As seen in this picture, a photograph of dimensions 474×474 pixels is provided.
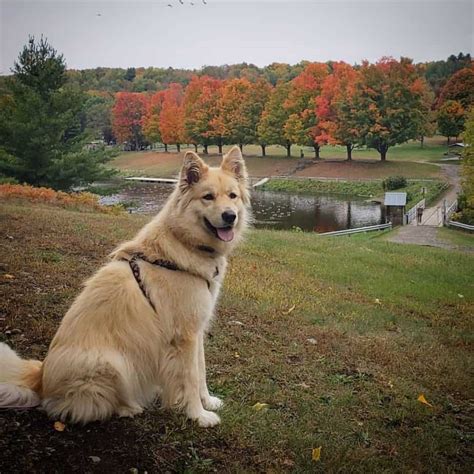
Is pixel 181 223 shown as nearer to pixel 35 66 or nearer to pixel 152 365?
pixel 152 365

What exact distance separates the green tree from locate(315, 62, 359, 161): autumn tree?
2237cm

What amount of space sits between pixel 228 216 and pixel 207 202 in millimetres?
187

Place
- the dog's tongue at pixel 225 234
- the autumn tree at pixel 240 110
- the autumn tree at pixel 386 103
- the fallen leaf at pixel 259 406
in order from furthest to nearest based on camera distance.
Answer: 1. the autumn tree at pixel 240 110
2. the autumn tree at pixel 386 103
3. the fallen leaf at pixel 259 406
4. the dog's tongue at pixel 225 234

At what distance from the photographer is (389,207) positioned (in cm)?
2114

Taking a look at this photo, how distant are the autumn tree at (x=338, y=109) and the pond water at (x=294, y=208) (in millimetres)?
8789

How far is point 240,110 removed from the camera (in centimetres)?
3334

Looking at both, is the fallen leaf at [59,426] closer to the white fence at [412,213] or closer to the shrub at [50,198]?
the shrub at [50,198]

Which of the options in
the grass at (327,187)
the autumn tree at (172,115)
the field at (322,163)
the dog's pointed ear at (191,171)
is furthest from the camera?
the autumn tree at (172,115)

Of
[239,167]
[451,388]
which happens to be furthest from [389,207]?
[239,167]

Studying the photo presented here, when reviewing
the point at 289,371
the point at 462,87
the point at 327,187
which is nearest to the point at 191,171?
the point at 289,371

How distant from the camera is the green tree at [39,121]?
751 inches

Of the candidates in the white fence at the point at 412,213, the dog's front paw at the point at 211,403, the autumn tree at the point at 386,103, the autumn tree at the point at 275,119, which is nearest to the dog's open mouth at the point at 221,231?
the dog's front paw at the point at 211,403

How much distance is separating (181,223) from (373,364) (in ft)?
9.88

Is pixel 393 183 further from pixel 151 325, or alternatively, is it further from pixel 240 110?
pixel 151 325
